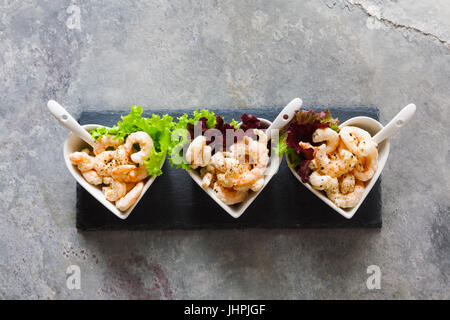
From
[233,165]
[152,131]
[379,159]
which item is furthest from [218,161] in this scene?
[379,159]

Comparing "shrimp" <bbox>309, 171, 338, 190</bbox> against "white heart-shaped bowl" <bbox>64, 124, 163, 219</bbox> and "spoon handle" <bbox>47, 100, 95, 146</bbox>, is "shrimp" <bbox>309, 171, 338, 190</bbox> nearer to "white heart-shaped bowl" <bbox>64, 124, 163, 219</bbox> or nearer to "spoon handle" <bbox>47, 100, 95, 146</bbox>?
"white heart-shaped bowl" <bbox>64, 124, 163, 219</bbox>

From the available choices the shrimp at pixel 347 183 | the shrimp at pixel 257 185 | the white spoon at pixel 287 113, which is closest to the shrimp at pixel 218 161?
the shrimp at pixel 257 185

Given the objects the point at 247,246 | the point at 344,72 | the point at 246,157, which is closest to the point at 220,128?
the point at 246,157

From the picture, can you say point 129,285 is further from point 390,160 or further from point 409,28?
point 409,28

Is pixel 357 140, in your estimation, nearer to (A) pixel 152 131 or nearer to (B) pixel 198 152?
(B) pixel 198 152

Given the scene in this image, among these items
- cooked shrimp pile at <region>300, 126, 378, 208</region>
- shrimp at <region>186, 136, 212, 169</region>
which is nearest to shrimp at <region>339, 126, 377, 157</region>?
cooked shrimp pile at <region>300, 126, 378, 208</region>

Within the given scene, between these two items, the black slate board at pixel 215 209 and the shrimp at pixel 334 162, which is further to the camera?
the black slate board at pixel 215 209

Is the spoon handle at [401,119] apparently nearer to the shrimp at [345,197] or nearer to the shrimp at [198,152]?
the shrimp at [345,197]
